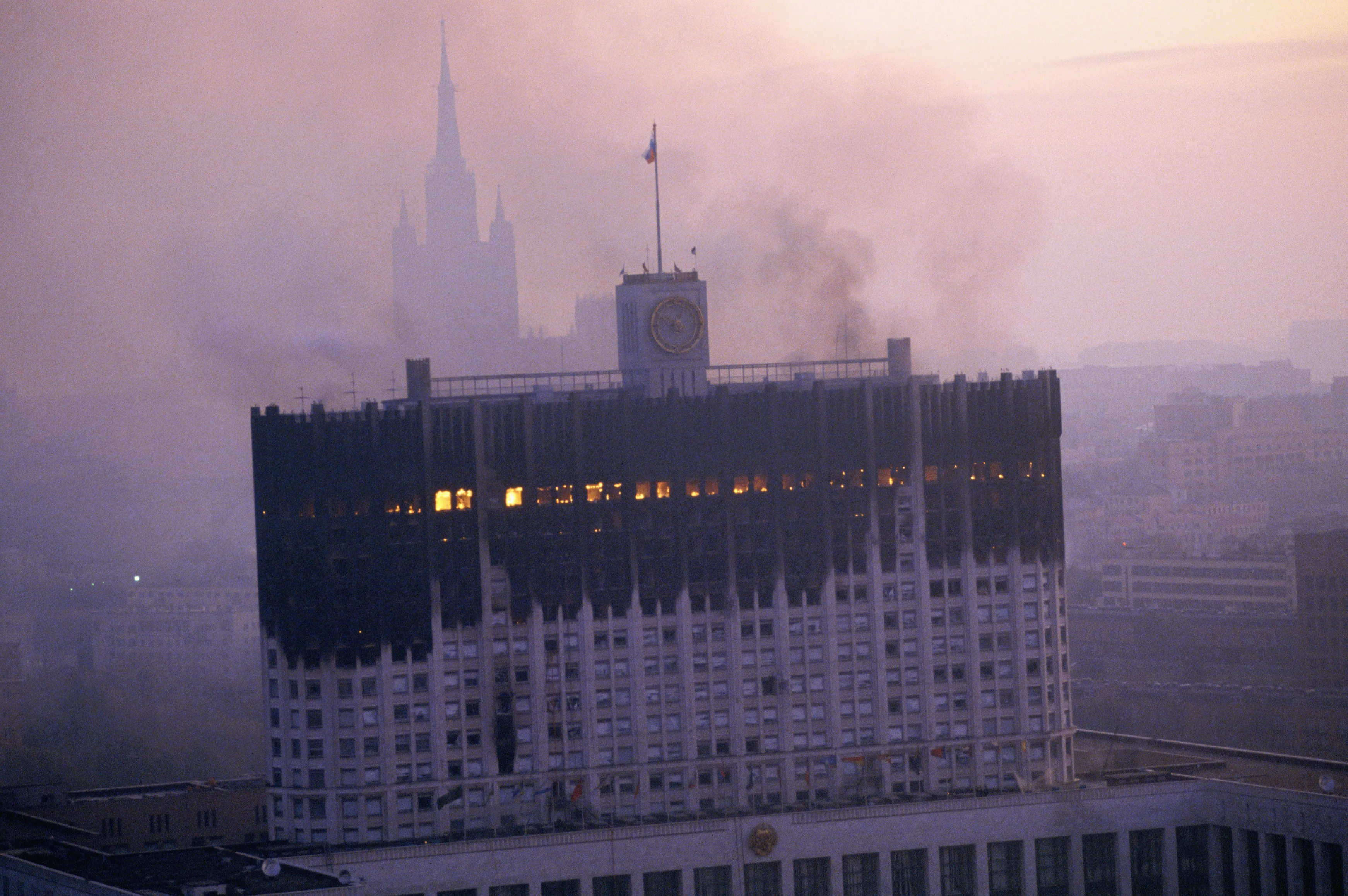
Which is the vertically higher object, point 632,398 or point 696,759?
point 632,398

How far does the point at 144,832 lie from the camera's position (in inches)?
5925

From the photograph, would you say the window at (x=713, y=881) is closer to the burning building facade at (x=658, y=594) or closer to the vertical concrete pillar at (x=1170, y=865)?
the burning building facade at (x=658, y=594)

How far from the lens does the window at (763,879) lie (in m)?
121

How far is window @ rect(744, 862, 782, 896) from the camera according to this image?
121 m

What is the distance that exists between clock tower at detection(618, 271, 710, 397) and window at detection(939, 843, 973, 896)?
1219 inches

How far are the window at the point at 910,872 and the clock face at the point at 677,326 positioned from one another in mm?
32955

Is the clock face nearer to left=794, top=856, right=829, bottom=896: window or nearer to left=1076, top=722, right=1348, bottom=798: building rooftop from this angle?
left=794, top=856, right=829, bottom=896: window

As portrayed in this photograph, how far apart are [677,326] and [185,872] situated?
45.0m

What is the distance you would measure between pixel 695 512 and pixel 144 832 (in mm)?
45529

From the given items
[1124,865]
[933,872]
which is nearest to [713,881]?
[933,872]

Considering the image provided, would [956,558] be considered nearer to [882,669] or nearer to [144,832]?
[882,669]

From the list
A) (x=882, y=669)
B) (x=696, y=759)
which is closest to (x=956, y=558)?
(x=882, y=669)

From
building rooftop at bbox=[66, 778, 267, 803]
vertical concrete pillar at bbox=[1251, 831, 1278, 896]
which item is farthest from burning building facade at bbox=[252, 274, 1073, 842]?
building rooftop at bbox=[66, 778, 267, 803]

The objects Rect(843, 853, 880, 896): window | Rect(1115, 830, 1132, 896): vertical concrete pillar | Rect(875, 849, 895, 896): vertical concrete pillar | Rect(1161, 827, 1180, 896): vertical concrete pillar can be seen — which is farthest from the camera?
Rect(1161, 827, 1180, 896): vertical concrete pillar
